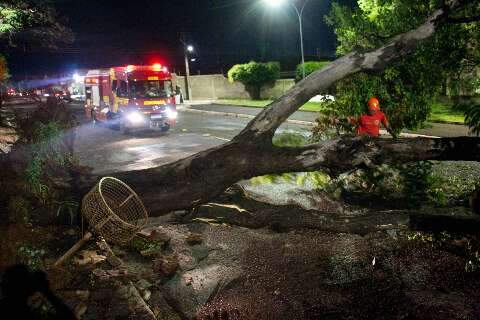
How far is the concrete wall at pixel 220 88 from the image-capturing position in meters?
32.6

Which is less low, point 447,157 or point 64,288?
point 447,157

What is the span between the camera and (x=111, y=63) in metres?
61.2

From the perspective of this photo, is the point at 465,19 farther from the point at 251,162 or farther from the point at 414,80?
the point at 251,162

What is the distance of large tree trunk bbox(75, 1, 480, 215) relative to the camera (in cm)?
588

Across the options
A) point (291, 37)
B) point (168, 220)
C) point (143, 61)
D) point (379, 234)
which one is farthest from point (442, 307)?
point (143, 61)

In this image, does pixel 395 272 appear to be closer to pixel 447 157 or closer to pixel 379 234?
pixel 379 234

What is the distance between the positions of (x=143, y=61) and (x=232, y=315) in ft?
194

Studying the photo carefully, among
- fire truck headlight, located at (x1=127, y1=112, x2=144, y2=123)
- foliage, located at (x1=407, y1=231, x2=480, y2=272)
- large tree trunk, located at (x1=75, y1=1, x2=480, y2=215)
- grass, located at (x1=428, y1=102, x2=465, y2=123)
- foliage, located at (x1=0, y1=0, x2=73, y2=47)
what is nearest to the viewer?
foliage, located at (x1=407, y1=231, x2=480, y2=272)

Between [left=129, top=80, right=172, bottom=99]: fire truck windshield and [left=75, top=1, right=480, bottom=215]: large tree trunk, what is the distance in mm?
10998

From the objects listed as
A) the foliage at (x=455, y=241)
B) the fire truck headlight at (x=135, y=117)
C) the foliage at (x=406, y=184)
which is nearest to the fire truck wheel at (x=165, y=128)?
the fire truck headlight at (x=135, y=117)

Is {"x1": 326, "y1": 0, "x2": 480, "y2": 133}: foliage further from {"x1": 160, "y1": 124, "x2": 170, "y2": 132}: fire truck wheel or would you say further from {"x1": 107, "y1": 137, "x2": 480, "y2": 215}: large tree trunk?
{"x1": 160, "y1": 124, "x2": 170, "y2": 132}: fire truck wheel

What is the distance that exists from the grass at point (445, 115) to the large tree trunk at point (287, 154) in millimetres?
11015

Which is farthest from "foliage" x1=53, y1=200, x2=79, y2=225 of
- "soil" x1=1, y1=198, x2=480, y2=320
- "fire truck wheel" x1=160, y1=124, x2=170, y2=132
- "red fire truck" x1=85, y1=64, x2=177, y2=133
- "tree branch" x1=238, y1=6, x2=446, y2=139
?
"fire truck wheel" x1=160, y1=124, x2=170, y2=132

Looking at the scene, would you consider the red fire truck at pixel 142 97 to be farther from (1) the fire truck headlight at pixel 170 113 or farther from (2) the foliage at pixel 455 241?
(2) the foliage at pixel 455 241
